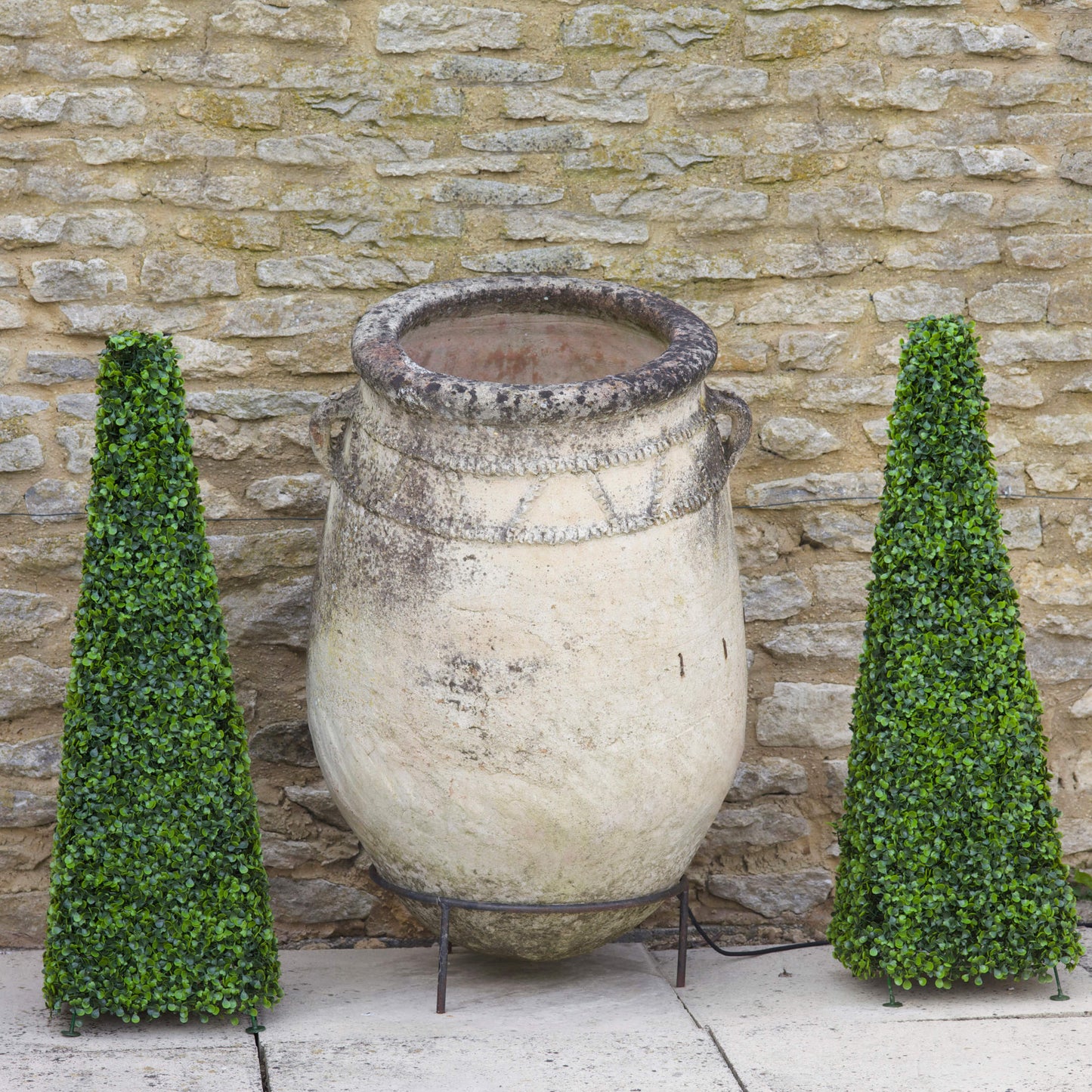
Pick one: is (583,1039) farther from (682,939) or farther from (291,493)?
(291,493)

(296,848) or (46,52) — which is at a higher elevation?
(46,52)

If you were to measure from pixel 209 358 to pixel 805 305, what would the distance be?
143cm

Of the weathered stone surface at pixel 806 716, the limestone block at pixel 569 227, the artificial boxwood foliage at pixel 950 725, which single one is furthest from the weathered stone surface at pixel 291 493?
the artificial boxwood foliage at pixel 950 725

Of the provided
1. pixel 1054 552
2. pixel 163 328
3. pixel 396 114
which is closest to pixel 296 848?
pixel 163 328

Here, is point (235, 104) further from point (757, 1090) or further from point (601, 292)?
point (757, 1090)

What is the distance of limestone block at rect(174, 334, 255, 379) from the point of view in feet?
11.1

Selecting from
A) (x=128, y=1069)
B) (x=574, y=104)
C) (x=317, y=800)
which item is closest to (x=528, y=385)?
(x=574, y=104)

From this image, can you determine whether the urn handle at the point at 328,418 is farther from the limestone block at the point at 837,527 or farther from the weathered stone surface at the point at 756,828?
the weathered stone surface at the point at 756,828

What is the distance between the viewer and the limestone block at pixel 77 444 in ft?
11.0

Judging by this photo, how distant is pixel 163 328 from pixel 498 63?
100 cm

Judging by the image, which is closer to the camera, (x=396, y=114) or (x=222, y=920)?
(x=222, y=920)

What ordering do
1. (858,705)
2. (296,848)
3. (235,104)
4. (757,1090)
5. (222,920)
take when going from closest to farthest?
(757,1090)
(222,920)
(858,705)
(235,104)
(296,848)

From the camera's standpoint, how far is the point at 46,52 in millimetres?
3211

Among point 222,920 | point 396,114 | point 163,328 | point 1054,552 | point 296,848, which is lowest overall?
point 296,848
